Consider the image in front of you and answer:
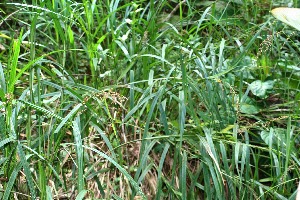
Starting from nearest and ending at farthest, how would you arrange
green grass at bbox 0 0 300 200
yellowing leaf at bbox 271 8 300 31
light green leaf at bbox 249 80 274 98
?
yellowing leaf at bbox 271 8 300 31 < green grass at bbox 0 0 300 200 < light green leaf at bbox 249 80 274 98

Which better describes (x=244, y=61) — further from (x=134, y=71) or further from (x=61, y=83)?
(x=61, y=83)

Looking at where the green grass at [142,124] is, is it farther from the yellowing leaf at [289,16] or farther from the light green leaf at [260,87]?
the yellowing leaf at [289,16]

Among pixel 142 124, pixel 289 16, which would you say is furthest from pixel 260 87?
pixel 289 16

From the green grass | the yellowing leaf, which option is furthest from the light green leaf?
the yellowing leaf

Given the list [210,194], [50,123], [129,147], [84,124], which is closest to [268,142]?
[210,194]

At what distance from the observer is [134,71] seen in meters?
2.22

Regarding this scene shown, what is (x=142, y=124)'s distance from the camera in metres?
2.06

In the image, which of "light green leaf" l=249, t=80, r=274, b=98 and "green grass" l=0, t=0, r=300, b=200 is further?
"light green leaf" l=249, t=80, r=274, b=98

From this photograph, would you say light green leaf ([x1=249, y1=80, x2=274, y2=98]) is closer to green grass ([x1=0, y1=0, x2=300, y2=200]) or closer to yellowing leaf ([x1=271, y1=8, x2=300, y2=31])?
green grass ([x1=0, y1=0, x2=300, y2=200])

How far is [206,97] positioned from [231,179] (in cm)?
30

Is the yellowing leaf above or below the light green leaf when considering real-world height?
above

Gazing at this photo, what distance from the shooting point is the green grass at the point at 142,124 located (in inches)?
66.1

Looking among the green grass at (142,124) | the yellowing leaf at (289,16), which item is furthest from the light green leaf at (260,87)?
the yellowing leaf at (289,16)

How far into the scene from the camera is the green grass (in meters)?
1.68
